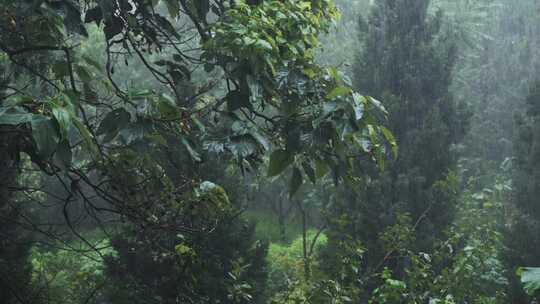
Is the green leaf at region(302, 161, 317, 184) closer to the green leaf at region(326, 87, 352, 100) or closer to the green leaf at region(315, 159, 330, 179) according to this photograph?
the green leaf at region(315, 159, 330, 179)

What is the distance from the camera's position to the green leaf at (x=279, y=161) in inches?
100

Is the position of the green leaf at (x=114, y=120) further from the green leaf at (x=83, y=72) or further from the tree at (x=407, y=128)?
the tree at (x=407, y=128)

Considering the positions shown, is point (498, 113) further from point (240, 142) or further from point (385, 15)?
point (240, 142)

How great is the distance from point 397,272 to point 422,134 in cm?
241

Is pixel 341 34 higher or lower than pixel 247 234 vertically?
higher

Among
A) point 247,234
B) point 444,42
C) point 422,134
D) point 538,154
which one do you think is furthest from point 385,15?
point 247,234

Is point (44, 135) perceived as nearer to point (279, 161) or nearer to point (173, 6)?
point (279, 161)

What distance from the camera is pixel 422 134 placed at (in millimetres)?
10383

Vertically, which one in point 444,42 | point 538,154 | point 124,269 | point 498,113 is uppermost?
point 498,113

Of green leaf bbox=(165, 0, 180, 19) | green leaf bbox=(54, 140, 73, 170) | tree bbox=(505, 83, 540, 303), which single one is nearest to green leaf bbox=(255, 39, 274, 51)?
green leaf bbox=(165, 0, 180, 19)

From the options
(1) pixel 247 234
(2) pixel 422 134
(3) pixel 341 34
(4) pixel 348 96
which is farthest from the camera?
(3) pixel 341 34

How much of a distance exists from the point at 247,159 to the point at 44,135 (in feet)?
5.02

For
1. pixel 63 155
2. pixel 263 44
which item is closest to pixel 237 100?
pixel 263 44

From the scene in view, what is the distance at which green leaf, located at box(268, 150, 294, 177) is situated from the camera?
8.35 ft
